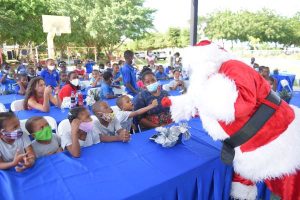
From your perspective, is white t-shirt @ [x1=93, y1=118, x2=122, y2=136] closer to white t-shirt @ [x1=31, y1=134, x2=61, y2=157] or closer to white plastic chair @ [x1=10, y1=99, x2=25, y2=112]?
white t-shirt @ [x1=31, y1=134, x2=61, y2=157]

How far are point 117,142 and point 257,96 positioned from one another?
4.00ft

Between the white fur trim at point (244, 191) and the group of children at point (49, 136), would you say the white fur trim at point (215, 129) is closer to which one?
Result: the white fur trim at point (244, 191)

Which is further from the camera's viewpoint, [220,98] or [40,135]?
[40,135]

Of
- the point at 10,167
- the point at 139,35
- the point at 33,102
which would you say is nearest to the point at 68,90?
the point at 33,102

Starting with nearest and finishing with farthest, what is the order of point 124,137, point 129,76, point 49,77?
point 124,137 < point 129,76 < point 49,77

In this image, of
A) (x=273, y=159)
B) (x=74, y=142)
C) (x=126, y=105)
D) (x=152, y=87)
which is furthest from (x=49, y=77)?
(x=273, y=159)

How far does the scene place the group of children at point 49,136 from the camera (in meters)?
1.94

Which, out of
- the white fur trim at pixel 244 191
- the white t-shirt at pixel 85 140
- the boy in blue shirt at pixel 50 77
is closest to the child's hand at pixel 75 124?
the white t-shirt at pixel 85 140

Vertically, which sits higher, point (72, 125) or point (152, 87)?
point (152, 87)

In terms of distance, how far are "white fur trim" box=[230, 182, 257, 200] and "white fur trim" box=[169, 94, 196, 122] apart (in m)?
0.63

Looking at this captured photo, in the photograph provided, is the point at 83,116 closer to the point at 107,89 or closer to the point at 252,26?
the point at 107,89

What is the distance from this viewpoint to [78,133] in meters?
2.20

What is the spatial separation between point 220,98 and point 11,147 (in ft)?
5.25

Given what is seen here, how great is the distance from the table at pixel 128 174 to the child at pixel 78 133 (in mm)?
82
